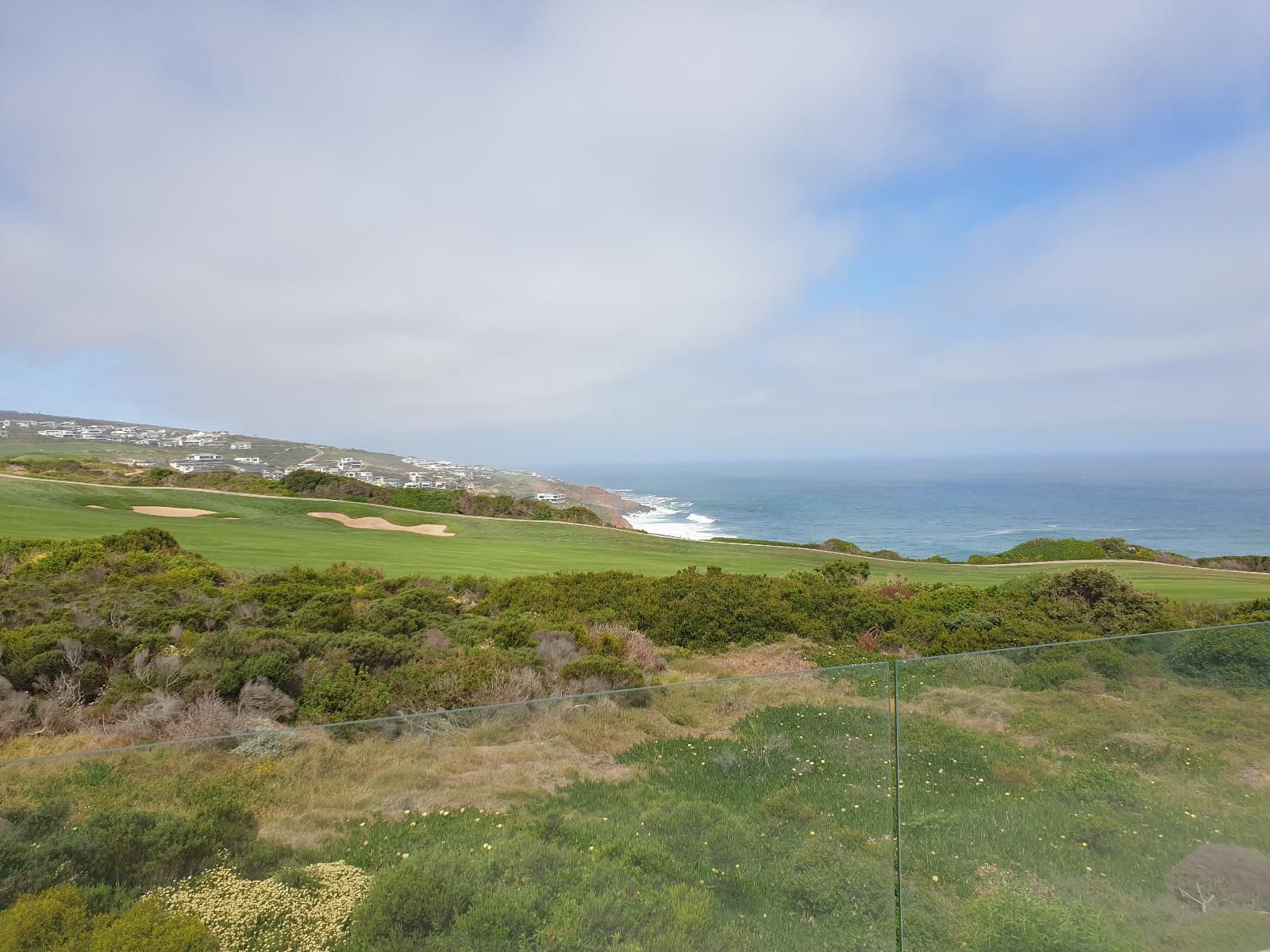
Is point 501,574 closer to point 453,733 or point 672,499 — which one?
point 453,733

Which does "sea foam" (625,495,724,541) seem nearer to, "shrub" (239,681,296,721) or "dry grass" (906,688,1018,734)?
"shrub" (239,681,296,721)

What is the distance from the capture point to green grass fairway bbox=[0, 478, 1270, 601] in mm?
14445

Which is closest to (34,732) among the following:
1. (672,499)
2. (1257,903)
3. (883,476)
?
(1257,903)

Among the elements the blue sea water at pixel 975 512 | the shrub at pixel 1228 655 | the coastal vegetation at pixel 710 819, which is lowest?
the coastal vegetation at pixel 710 819

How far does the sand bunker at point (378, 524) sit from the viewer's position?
74.0ft

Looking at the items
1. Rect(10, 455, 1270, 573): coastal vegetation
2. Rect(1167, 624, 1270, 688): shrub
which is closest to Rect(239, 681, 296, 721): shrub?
Rect(1167, 624, 1270, 688): shrub

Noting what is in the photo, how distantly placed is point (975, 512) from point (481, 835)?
89.1 meters

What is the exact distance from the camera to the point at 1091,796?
340cm

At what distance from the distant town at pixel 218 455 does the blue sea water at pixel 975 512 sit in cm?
2411

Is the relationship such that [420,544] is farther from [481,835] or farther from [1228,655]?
[1228,655]

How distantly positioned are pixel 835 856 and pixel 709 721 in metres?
0.86

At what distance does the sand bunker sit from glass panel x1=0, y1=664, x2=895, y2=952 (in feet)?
65.8

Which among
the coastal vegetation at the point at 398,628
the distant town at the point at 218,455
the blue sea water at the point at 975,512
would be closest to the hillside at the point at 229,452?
the distant town at the point at 218,455

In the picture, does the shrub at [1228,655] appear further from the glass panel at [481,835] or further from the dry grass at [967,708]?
the glass panel at [481,835]
